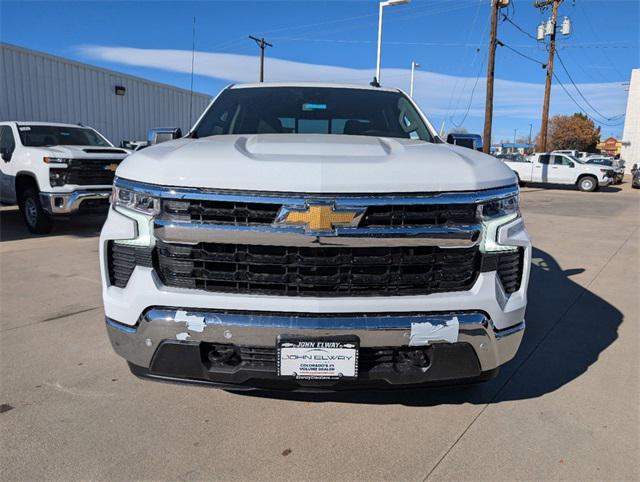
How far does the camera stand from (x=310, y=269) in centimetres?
219

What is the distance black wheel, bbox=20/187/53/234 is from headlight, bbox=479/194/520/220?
7783mm

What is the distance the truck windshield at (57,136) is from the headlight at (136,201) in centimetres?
747

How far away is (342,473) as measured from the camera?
2.28 m

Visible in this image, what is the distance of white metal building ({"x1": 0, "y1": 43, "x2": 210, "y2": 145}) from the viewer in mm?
13297

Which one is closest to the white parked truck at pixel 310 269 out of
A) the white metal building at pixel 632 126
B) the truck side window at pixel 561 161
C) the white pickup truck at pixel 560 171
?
the white pickup truck at pixel 560 171

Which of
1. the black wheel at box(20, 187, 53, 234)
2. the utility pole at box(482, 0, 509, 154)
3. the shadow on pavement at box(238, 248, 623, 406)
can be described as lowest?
the shadow on pavement at box(238, 248, 623, 406)

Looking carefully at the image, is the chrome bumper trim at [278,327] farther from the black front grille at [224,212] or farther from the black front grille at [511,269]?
the black front grille at [224,212]

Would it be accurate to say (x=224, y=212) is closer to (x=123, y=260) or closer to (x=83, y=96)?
(x=123, y=260)

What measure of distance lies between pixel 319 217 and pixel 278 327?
19.7 inches

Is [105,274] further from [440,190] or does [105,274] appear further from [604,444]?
[604,444]

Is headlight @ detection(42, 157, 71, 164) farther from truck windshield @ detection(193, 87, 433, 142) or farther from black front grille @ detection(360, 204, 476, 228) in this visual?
black front grille @ detection(360, 204, 476, 228)

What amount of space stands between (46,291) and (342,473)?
13.0 feet

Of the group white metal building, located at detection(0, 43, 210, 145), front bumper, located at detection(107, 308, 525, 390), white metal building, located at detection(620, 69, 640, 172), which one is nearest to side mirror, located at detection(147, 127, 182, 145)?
front bumper, located at detection(107, 308, 525, 390)

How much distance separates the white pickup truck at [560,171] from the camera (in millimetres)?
23562
